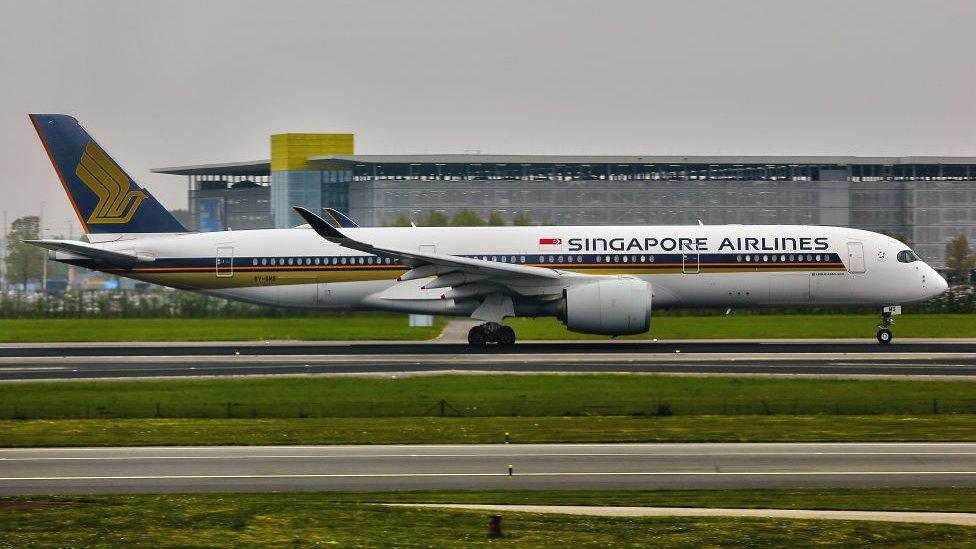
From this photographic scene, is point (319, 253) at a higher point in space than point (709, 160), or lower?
lower

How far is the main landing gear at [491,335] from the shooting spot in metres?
41.7

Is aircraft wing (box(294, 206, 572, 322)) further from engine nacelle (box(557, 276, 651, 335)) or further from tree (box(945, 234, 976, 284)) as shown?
tree (box(945, 234, 976, 284))

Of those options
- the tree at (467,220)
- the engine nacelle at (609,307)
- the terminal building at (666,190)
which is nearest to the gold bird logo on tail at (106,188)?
the engine nacelle at (609,307)

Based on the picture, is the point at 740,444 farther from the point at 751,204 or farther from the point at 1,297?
the point at 751,204

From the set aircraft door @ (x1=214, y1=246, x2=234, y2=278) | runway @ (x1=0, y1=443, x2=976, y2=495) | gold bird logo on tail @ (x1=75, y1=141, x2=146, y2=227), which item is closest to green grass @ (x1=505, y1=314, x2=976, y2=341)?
aircraft door @ (x1=214, y1=246, x2=234, y2=278)

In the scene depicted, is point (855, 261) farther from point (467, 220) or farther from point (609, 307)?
point (467, 220)

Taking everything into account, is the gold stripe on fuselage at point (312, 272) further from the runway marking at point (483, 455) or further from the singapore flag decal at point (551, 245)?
the runway marking at point (483, 455)

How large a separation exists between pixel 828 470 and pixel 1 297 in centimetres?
6346

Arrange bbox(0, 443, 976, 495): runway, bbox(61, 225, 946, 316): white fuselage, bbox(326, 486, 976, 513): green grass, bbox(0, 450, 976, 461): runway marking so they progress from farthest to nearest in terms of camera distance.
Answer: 1. bbox(61, 225, 946, 316): white fuselage
2. bbox(0, 450, 976, 461): runway marking
3. bbox(0, 443, 976, 495): runway
4. bbox(326, 486, 976, 513): green grass

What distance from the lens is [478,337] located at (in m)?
41.9

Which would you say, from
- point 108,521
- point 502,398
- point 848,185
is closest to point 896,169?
point 848,185

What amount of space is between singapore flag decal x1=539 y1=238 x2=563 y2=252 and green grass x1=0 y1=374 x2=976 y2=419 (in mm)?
10619

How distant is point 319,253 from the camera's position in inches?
1697

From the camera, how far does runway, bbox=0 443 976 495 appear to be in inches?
706
